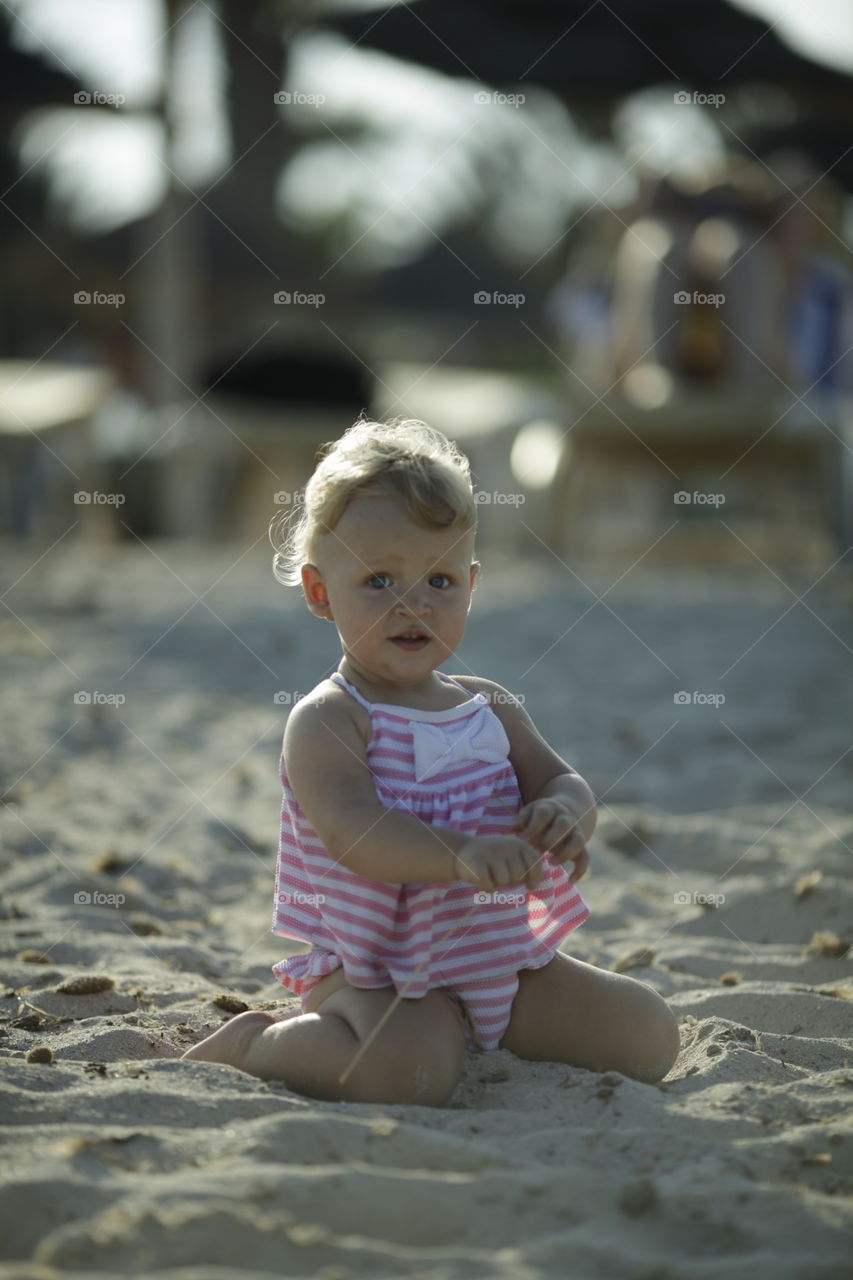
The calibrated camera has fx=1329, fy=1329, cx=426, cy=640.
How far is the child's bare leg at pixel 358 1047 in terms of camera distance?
6.49 ft

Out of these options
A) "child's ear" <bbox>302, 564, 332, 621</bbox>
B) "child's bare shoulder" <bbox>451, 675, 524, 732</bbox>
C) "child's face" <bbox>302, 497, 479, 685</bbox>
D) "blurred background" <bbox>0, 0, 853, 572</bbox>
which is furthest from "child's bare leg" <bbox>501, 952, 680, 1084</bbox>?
"blurred background" <bbox>0, 0, 853, 572</bbox>

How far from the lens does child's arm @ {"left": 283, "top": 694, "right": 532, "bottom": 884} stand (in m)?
1.94

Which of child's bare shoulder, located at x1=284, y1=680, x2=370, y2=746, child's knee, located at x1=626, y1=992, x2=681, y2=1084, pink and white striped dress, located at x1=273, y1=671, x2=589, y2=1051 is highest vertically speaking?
child's bare shoulder, located at x1=284, y1=680, x2=370, y2=746

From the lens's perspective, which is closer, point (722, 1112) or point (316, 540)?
point (722, 1112)

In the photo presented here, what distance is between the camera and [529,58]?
981 centimetres

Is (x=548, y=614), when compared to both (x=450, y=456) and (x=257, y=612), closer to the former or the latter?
(x=257, y=612)

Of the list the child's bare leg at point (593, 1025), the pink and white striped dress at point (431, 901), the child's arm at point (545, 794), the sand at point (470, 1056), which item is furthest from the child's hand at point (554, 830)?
the sand at point (470, 1056)

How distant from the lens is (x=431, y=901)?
208cm

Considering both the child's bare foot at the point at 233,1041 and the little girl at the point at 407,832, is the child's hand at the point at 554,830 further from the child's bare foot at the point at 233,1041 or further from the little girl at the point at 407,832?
the child's bare foot at the point at 233,1041

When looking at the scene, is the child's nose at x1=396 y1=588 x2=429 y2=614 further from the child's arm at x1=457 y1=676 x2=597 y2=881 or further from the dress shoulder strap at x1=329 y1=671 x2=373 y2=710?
the child's arm at x1=457 y1=676 x2=597 y2=881

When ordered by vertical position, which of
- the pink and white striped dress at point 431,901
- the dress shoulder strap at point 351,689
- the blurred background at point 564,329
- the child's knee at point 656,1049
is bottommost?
the child's knee at point 656,1049

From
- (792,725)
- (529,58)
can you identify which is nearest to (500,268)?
(529,58)

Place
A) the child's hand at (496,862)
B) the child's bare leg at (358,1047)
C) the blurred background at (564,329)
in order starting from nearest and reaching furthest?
the child's hand at (496,862)
the child's bare leg at (358,1047)
the blurred background at (564,329)

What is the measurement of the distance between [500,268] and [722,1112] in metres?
24.4
